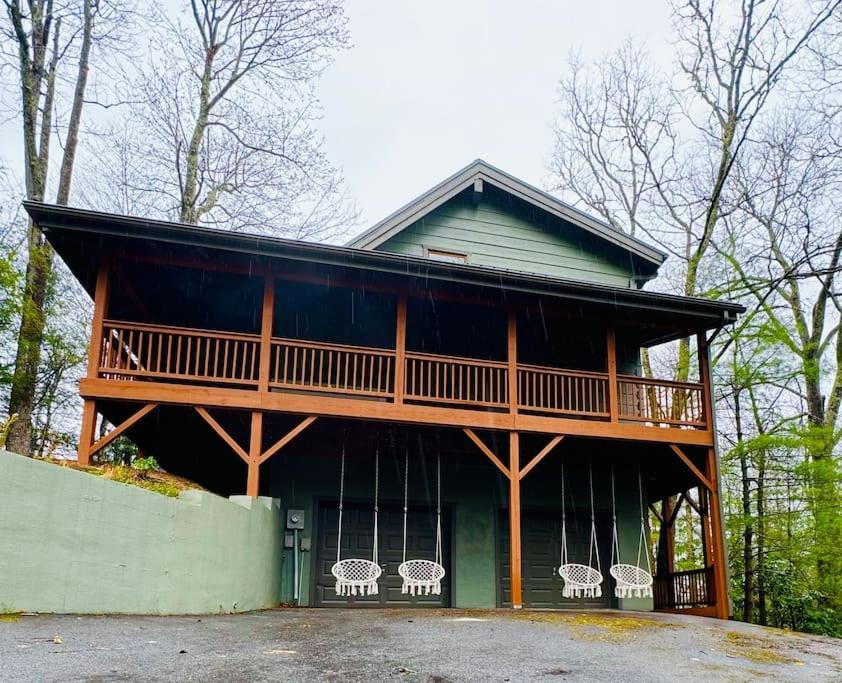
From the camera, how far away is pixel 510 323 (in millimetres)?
11539

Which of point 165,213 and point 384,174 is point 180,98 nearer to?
point 165,213

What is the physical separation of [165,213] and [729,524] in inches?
644

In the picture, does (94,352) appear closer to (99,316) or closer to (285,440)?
(99,316)

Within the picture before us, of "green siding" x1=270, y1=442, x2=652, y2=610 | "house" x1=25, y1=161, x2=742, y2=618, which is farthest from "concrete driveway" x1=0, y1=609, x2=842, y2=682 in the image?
"green siding" x1=270, y1=442, x2=652, y2=610

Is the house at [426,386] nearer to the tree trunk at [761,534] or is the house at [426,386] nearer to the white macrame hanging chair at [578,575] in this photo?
the white macrame hanging chair at [578,575]

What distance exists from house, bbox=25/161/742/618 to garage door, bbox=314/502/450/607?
0.03 metres

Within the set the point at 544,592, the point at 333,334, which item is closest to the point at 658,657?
the point at 544,592

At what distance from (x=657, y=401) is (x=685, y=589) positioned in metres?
3.32

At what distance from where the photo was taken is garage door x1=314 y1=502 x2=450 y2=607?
12.0m

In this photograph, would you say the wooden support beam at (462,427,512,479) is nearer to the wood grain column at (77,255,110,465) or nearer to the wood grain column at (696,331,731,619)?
the wood grain column at (696,331,731,619)

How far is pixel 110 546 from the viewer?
688cm

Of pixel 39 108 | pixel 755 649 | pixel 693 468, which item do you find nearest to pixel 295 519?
pixel 693 468

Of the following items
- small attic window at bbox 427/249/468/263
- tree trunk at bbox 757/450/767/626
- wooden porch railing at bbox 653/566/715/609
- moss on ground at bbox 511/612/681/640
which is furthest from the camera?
tree trunk at bbox 757/450/767/626

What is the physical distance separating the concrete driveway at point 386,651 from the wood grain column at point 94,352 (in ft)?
9.64
